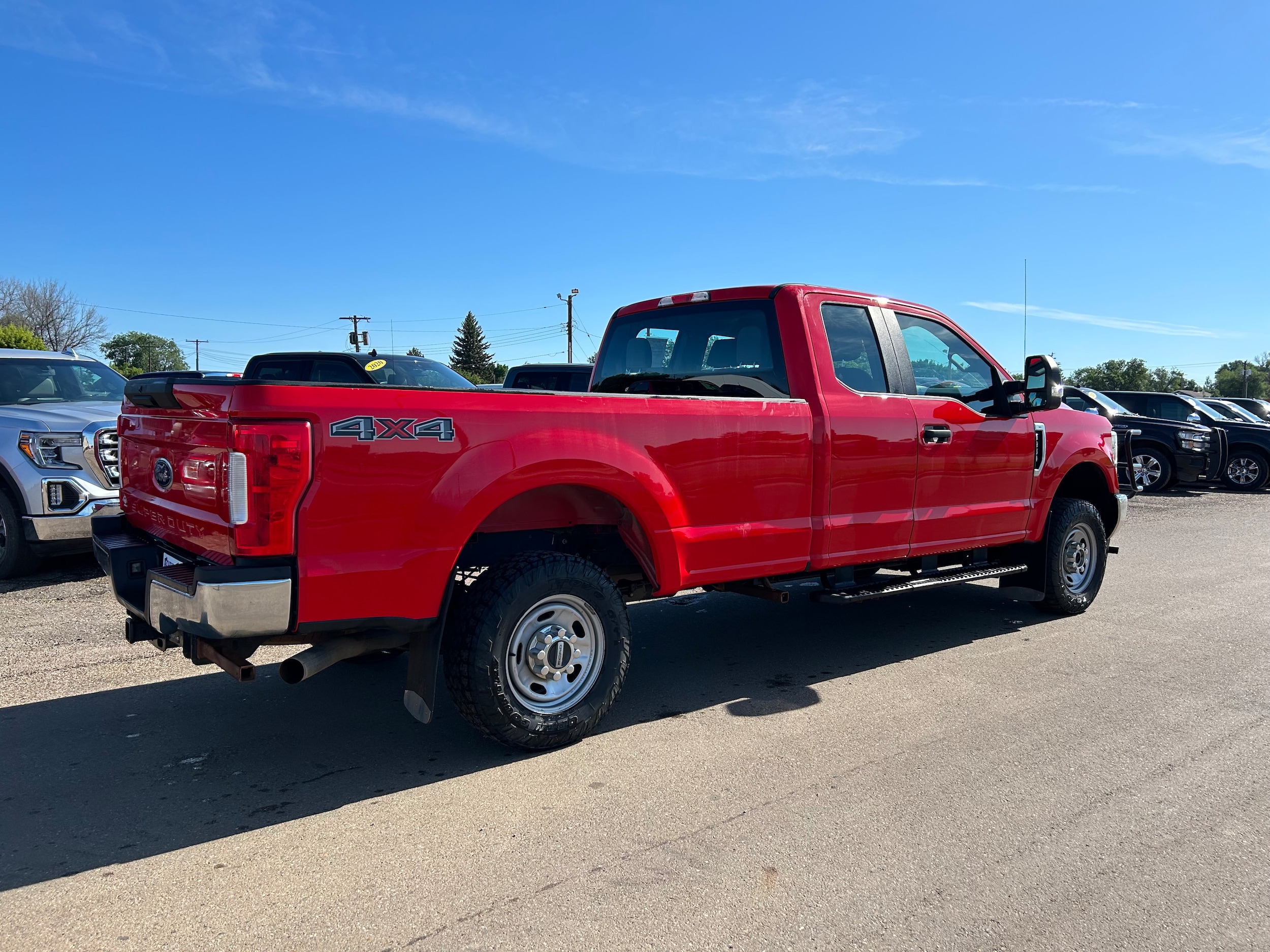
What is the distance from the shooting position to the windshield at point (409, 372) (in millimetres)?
10195

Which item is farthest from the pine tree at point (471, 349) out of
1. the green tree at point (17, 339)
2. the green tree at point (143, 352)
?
the green tree at point (17, 339)

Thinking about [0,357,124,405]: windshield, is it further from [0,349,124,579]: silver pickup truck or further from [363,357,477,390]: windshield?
[363,357,477,390]: windshield

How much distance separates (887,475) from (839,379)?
613mm

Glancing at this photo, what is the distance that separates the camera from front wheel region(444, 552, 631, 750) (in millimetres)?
3711

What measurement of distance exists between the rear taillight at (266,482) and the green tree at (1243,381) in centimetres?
11023

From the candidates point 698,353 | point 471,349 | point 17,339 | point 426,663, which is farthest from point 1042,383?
point 471,349

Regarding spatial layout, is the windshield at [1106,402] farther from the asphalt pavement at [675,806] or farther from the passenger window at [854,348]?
the passenger window at [854,348]

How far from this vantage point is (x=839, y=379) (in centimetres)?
504

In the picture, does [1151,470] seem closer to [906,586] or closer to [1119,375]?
[906,586]

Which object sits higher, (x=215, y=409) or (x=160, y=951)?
(x=215, y=409)

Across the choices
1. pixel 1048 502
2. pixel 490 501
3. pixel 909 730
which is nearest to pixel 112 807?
pixel 490 501

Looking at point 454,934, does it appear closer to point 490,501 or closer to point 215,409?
point 490,501

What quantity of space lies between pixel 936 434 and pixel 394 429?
3.33 metres

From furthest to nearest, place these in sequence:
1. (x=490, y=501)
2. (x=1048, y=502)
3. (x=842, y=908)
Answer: (x=1048, y=502)
(x=490, y=501)
(x=842, y=908)
